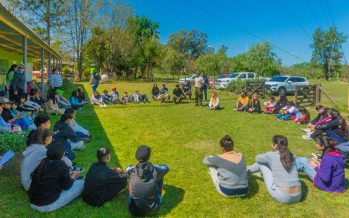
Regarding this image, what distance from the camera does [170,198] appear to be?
4801 millimetres

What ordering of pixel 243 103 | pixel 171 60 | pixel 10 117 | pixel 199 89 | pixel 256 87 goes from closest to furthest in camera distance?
pixel 10 117 → pixel 243 103 → pixel 199 89 → pixel 256 87 → pixel 171 60

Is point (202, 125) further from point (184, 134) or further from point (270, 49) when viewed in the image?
point (270, 49)

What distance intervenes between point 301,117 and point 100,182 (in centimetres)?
915

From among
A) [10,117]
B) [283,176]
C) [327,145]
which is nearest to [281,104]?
[327,145]

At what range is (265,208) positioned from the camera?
4590 millimetres

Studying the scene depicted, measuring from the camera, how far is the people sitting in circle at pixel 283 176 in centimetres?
464

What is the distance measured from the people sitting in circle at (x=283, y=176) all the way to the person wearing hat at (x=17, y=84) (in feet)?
28.8

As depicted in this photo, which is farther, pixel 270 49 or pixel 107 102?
pixel 270 49

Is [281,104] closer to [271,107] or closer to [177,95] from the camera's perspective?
[271,107]

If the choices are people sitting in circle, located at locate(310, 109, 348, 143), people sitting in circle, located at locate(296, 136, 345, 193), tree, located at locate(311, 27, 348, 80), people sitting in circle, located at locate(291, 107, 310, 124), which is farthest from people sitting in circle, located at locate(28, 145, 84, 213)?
tree, located at locate(311, 27, 348, 80)

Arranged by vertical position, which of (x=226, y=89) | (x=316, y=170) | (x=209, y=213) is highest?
(x=226, y=89)

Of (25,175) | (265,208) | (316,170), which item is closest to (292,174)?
(265,208)

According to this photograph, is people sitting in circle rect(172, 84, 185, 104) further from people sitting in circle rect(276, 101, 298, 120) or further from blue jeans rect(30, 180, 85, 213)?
blue jeans rect(30, 180, 85, 213)

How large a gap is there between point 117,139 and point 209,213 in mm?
4364
